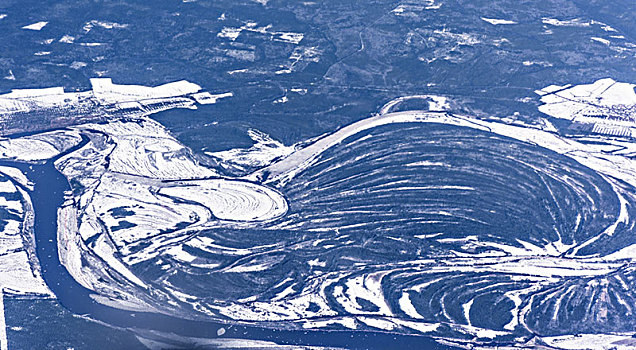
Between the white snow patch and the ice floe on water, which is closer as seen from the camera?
the ice floe on water

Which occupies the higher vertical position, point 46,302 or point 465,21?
point 465,21

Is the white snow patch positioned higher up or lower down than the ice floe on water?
higher up

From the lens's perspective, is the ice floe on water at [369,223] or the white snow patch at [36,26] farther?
the white snow patch at [36,26]

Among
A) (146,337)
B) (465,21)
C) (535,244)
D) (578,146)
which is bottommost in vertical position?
(146,337)

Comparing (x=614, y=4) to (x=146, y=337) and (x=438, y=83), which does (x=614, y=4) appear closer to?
(x=438, y=83)

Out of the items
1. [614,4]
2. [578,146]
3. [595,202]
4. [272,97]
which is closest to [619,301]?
[595,202]

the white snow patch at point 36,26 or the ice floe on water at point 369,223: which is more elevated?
the white snow patch at point 36,26

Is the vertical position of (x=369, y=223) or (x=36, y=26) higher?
(x=36, y=26)

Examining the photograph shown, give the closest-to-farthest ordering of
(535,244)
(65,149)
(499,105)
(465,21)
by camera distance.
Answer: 1. (535,244)
2. (65,149)
3. (499,105)
4. (465,21)

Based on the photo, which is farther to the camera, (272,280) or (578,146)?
(578,146)

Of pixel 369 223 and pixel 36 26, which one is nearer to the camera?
pixel 369 223

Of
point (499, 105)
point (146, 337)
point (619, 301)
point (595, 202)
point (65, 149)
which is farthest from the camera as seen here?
point (499, 105)
